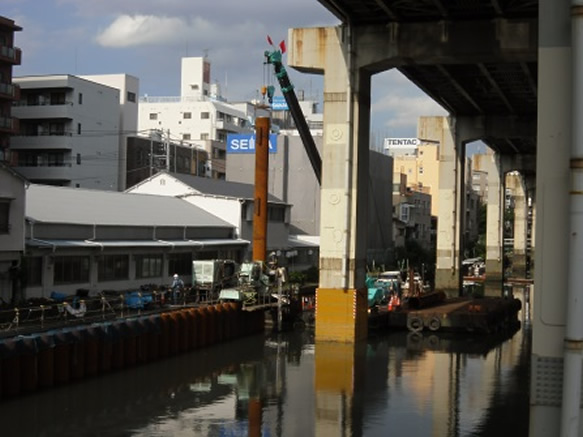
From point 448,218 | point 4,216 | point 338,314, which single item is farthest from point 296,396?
point 448,218

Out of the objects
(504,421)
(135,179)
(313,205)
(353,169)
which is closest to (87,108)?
(135,179)

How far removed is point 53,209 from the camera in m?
42.8

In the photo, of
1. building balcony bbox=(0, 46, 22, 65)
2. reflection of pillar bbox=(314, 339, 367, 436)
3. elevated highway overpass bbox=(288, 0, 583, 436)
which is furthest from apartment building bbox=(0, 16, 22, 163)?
reflection of pillar bbox=(314, 339, 367, 436)

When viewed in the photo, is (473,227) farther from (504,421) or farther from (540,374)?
(540,374)

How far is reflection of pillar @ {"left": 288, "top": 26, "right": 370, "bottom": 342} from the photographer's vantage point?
37.5 meters

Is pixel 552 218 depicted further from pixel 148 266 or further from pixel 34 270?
pixel 148 266

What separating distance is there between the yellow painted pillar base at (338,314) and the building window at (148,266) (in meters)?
13.4

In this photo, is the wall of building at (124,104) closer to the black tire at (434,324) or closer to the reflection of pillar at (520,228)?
the reflection of pillar at (520,228)

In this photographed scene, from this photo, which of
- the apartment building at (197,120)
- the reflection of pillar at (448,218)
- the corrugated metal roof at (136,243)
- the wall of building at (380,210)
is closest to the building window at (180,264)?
the corrugated metal roof at (136,243)

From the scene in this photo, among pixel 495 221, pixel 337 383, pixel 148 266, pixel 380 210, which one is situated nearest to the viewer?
pixel 337 383

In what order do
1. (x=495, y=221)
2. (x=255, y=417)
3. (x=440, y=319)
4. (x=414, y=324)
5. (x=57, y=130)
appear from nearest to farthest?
1. (x=255, y=417)
2. (x=440, y=319)
3. (x=414, y=324)
4. (x=57, y=130)
5. (x=495, y=221)

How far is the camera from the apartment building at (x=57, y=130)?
81375mm

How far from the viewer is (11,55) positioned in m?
69.1

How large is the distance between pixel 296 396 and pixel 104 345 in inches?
277
